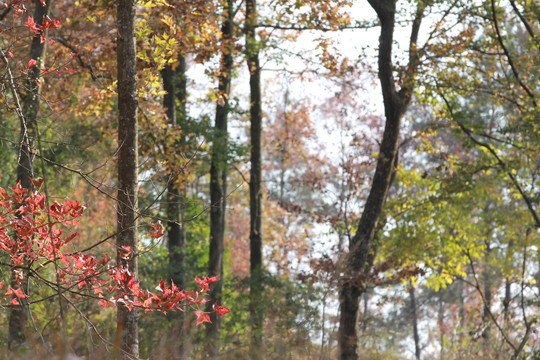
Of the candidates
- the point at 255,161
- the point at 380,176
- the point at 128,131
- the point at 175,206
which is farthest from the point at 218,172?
the point at 128,131

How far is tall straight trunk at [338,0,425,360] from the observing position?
926cm

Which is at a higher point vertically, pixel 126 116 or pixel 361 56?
pixel 361 56

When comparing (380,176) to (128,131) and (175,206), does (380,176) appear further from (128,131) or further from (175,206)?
(128,131)

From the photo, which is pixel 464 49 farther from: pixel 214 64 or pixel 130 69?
pixel 130 69

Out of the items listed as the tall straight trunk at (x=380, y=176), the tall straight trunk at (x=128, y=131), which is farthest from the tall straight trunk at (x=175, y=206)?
the tall straight trunk at (x=128, y=131)

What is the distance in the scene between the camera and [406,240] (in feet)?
38.7

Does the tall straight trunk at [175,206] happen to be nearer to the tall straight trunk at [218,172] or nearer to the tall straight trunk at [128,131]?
the tall straight trunk at [218,172]

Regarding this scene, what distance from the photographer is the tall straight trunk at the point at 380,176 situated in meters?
9.26

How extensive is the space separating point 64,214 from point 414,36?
29.0ft

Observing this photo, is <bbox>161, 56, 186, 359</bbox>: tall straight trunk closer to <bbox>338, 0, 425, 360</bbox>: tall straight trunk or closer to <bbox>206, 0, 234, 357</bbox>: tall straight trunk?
<bbox>206, 0, 234, 357</bbox>: tall straight trunk

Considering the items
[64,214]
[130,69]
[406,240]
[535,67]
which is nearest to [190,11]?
[130,69]

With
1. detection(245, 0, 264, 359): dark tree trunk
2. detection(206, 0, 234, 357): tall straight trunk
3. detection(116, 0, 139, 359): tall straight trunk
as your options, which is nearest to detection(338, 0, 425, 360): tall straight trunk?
detection(245, 0, 264, 359): dark tree trunk

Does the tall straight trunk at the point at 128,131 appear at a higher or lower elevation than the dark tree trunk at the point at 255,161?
lower

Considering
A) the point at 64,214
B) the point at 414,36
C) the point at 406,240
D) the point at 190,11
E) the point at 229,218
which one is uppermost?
the point at 229,218
